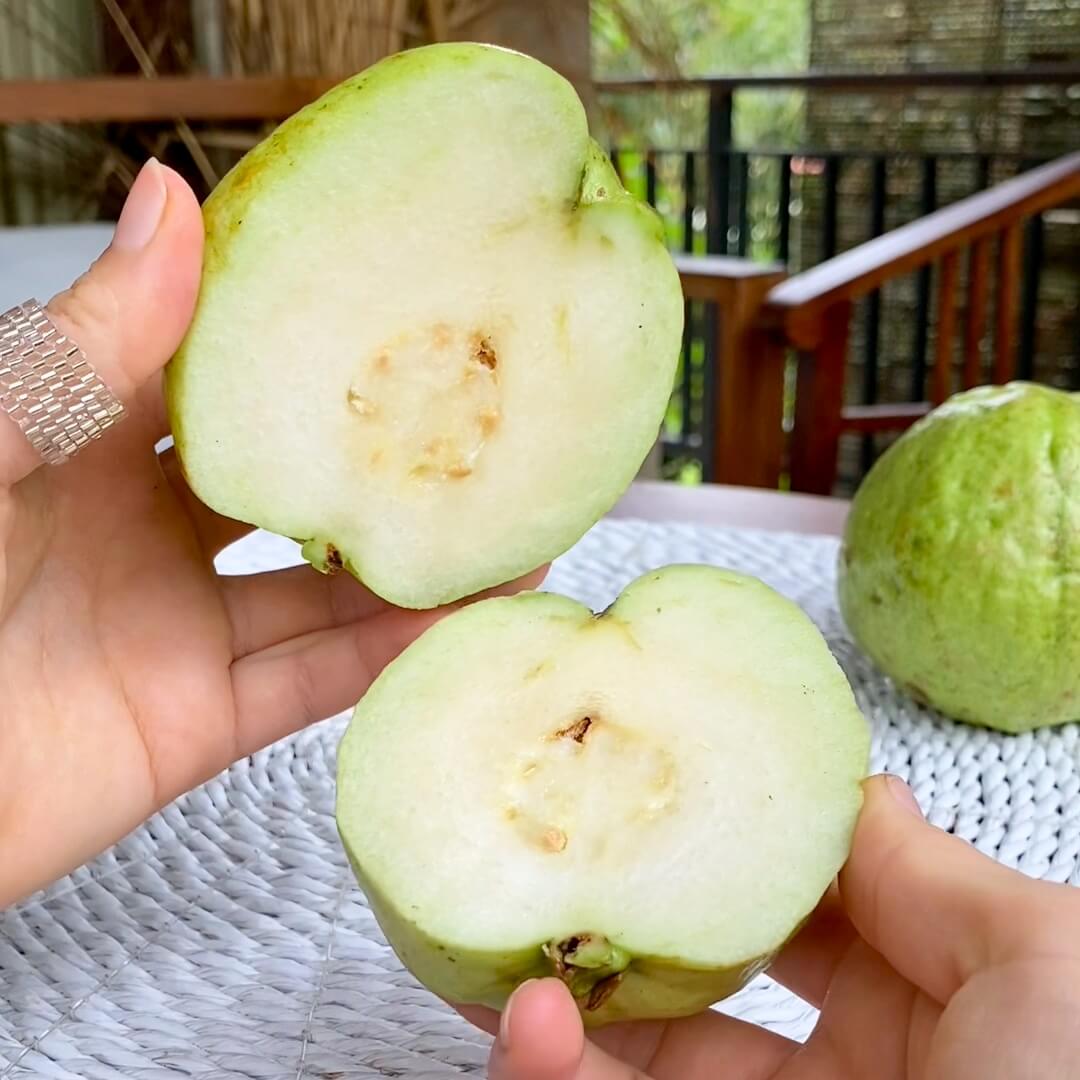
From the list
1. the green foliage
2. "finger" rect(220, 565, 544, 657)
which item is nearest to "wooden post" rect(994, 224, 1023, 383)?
the green foliage

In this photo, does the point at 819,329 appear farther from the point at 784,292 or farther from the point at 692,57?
the point at 692,57

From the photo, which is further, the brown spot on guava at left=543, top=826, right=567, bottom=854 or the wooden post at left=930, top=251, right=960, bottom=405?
the wooden post at left=930, top=251, right=960, bottom=405

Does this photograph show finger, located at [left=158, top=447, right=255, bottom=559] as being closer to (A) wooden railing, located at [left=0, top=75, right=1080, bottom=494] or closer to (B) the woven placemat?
(B) the woven placemat

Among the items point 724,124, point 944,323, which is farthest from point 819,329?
point 724,124

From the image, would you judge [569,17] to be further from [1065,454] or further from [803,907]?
[803,907]

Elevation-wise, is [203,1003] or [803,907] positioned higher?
[803,907]

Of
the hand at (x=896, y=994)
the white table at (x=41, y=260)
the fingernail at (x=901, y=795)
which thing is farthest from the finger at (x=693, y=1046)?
the white table at (x=41, y=260)

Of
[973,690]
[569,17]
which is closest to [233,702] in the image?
[973,690]
